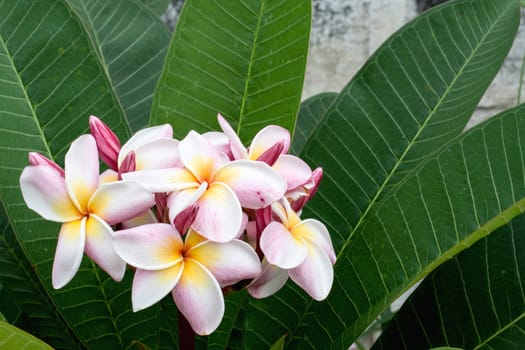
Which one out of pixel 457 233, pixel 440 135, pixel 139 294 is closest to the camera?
pixel 139 294

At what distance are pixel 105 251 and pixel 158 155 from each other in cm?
8

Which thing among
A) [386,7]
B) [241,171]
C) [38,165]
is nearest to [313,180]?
[241,171]

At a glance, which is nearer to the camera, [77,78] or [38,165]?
[38,165]

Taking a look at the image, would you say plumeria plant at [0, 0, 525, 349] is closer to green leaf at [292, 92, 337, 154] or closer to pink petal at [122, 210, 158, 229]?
pink petal at [122, 210, 158, 229]

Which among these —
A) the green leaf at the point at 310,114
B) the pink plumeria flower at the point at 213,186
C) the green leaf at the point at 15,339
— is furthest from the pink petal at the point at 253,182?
the green leaf at the point at 310,114

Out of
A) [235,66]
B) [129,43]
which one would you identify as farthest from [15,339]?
[129,43]

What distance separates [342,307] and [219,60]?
0.22 m

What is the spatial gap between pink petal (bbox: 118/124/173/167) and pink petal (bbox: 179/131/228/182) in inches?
1.2

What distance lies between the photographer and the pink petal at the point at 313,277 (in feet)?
1.68

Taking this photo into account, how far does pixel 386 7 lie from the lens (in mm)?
1991

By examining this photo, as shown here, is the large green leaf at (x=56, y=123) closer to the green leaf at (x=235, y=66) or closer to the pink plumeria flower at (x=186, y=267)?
the green leaf at (x=235, y=66)

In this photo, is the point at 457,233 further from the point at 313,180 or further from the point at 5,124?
the point at 5,124

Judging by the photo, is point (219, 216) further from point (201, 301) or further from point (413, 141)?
point (413, 141)

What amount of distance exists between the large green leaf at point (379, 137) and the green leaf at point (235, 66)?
6 cm
